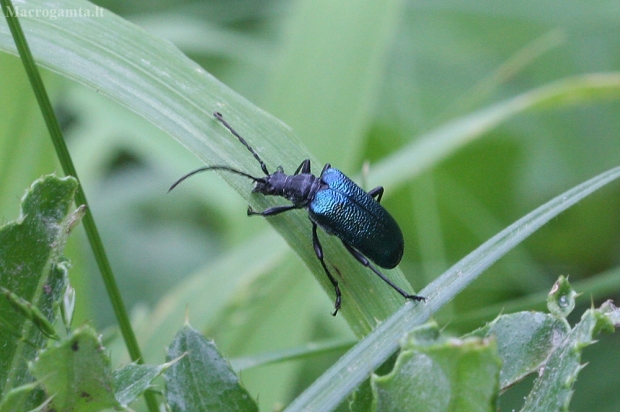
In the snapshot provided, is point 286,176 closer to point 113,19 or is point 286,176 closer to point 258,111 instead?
point 258,111

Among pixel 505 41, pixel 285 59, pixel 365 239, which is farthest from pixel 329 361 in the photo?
pixel 505 41

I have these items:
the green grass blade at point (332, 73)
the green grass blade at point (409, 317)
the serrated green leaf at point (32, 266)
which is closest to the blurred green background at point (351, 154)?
the green grass blade at point (332, 73)

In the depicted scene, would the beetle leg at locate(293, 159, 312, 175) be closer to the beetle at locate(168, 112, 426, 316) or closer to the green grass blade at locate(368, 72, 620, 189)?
the beetle at locate(168, 112, 426, 316)

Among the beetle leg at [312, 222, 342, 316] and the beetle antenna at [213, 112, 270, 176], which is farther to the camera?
the beetle antenna at [213, 112, 270, 176]

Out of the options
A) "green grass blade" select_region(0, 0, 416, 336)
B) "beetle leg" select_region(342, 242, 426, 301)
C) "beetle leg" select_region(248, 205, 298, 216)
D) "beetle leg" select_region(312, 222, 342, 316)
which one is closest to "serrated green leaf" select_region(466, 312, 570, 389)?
"beetle leg" select_region(342, 242, 426, 301)

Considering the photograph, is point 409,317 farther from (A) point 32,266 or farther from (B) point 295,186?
(B) point 295,186

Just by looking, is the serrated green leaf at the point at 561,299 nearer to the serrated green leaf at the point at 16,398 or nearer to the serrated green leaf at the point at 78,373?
the serrated green leaf at the point at 78,373
